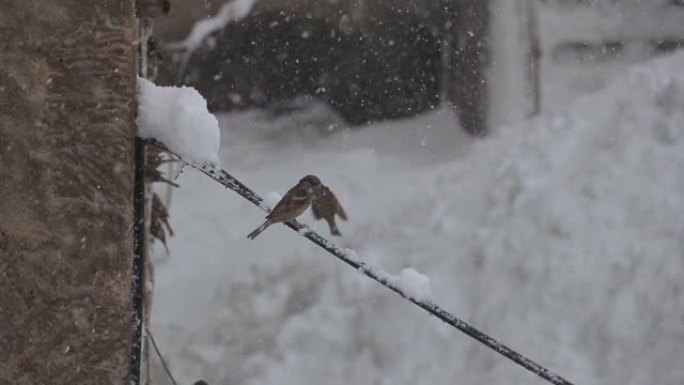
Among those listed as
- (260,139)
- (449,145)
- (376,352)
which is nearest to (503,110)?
(449,145)

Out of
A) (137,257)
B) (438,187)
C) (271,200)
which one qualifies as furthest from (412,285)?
(438,187)

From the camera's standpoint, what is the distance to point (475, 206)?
30.3ft

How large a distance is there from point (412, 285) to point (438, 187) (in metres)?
6.63

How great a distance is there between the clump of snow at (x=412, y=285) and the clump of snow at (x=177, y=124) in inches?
28.2

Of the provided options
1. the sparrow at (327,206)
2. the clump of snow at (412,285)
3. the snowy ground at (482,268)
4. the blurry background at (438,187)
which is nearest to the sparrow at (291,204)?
the sparrow at (327,206)

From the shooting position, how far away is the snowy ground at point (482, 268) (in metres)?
7.63

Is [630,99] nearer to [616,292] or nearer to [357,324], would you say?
[616,292]

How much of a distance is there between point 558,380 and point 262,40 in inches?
337

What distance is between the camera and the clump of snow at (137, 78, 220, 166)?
9.91 ft

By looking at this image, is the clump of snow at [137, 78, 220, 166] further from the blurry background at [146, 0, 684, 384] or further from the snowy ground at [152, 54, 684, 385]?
the snowy ground at [152, 54, 684, 385]

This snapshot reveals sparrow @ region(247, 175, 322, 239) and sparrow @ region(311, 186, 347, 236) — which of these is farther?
sparrow @ region(311, 186, 347, 236)

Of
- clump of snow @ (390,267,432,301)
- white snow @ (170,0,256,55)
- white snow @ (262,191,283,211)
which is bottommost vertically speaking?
clump of snow @ (390,267,432,301)

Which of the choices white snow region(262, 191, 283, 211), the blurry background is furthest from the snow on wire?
the blurry background

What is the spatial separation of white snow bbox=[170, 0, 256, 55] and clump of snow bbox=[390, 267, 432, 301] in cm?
827
